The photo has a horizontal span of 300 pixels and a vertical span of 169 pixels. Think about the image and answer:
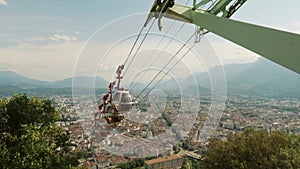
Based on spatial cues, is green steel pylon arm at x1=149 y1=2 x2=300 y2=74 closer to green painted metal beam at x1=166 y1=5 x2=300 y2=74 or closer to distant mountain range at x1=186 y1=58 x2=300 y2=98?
green painted metal beam at x1=166 y1=5 x2=300 y2=74

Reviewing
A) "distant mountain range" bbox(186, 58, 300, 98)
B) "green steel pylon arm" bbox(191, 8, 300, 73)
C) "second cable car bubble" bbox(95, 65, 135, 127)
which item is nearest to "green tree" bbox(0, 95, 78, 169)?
"second cable car bubble" bbox(95, 65, 135, 127)

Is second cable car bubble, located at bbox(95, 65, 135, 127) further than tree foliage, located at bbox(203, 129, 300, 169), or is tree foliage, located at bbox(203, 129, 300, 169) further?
tree foliage, located at bbox(203, 129, 300, 169)

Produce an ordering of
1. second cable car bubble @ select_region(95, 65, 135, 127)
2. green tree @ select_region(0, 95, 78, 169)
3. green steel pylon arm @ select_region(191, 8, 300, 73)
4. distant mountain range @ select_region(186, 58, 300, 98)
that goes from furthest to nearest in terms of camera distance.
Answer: distant mountain range @ select_region(186, 58, 300, 98) → green tree @ select_region(0, 95, 78, 169) → second cable car bubble @ select_region(95, 65, 135, 127) → green steel pylon arm @ select_region(191, 8, 300, 73)

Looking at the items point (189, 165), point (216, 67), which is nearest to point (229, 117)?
point (189, 165)

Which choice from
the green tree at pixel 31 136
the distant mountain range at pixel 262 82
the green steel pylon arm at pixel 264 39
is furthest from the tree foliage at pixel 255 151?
the green steel pylon arm at pixel 264 39

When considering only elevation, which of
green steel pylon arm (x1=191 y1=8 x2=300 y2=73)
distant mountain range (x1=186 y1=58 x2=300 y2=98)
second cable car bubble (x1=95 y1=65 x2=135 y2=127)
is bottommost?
second cable car bubble (x1=95 y1=65 x2=135 y2=127)

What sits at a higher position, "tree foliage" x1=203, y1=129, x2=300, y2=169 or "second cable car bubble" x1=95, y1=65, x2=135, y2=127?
"second cable car bubble" x1=95, y1=65, x2=135, y2=127
